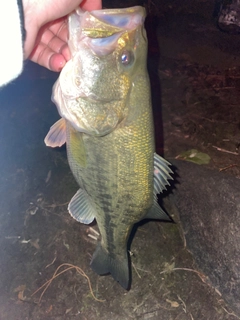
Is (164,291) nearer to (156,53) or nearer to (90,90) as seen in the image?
(90,90)

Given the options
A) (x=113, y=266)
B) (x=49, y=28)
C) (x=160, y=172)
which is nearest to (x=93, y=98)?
(x=160, y=172)

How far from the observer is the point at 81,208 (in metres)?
1.94

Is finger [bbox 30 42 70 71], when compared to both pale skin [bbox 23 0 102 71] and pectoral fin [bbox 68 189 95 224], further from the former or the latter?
pectoral fin [bbox 68 189 95 224]

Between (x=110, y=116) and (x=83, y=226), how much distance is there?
1.75 metres

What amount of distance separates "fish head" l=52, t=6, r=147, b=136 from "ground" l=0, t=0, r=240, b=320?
1624 mm

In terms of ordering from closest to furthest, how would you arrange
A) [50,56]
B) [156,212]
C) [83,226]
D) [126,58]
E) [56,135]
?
[126,58] < [56,135] < [156,212] < [50,56] < [83,226]

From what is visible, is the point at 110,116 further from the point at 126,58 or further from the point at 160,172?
the point at 160,172

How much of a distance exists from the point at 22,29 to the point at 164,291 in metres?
2.13

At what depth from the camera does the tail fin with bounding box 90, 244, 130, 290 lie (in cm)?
208

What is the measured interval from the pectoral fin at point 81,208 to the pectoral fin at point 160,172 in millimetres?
360

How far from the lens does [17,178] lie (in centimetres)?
351

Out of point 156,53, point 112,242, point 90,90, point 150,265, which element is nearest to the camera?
point 90,90

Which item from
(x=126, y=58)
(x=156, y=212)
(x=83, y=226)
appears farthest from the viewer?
(x=83, y=226)

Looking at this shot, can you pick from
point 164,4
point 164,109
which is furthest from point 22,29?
point 164,4
